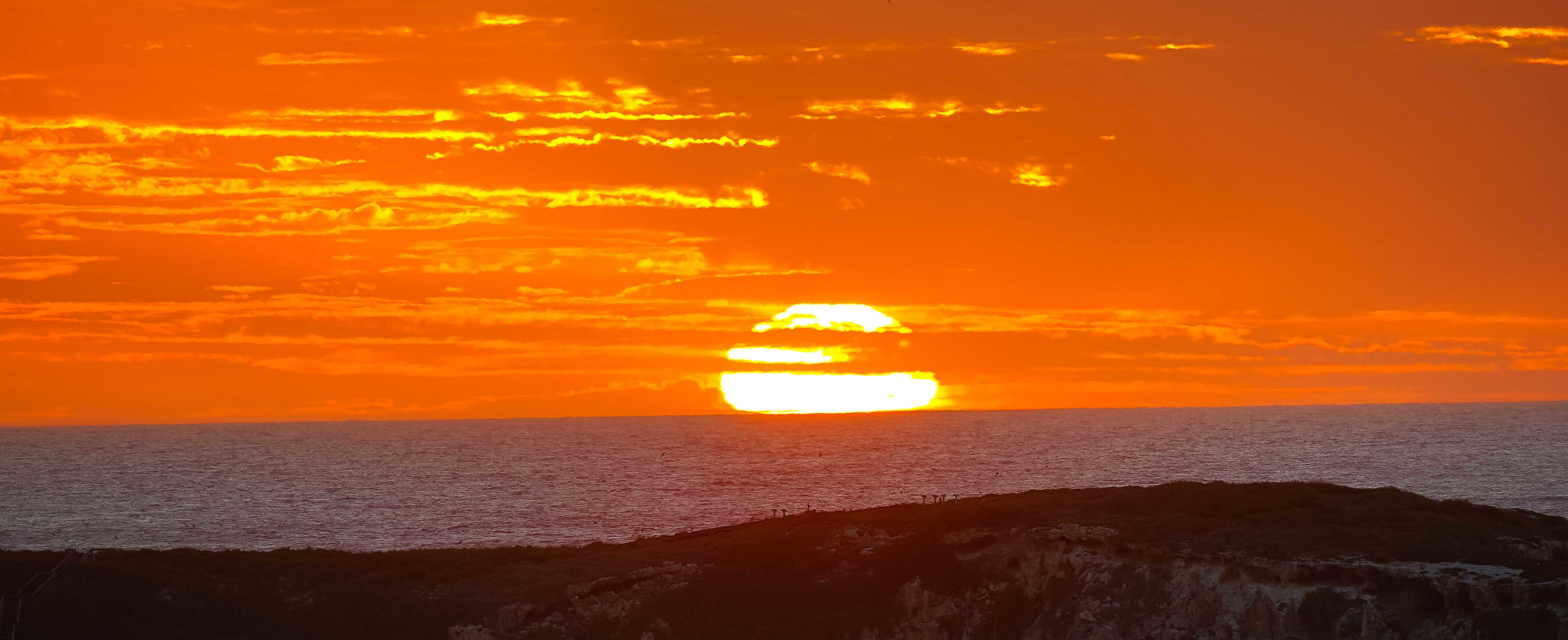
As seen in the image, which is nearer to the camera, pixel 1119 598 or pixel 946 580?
pixel 1119 598

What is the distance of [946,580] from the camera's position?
52906mm

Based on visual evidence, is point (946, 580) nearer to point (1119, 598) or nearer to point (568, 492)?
point (1119, 598)

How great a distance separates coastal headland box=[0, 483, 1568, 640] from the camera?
45.0 meters

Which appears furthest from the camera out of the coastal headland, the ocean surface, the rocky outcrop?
the ocean surface

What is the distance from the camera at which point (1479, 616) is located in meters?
41.1

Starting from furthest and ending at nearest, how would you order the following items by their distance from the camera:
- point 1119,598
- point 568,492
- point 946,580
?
point 568,492 → point 946,580 → point 1119,598

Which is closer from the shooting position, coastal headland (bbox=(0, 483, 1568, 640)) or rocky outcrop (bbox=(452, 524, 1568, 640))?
rocky outcrop (bbox=(452, 524, 1568, 640))

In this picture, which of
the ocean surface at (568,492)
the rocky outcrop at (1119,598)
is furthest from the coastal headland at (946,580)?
the ocean surface at (568,492)

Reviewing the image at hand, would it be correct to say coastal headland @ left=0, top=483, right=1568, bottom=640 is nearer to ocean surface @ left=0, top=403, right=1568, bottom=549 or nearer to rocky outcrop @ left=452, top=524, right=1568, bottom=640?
rocky outcrop @ left=452, top=524, right=1568, bottom=640

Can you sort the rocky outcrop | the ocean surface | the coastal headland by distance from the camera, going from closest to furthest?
the rocky outcrop < the coastal headland < the ocean surface

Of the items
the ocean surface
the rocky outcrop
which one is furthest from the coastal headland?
the ocean surface

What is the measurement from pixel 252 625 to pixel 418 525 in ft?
201

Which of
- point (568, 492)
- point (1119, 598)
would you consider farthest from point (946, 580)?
point (568, 492)

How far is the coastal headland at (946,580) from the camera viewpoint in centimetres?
4503
